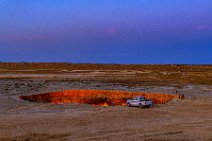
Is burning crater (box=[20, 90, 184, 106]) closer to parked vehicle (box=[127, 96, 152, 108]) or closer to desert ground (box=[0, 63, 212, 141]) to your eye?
desert ground (box=[0, 63, 212, 141])

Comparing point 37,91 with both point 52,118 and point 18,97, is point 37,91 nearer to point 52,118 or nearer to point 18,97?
point 18,97

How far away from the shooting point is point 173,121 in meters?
23.6

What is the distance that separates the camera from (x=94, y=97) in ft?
127

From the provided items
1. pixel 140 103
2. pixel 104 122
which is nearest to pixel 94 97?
pixel 140 103

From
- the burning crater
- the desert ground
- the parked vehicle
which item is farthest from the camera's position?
the burning crater

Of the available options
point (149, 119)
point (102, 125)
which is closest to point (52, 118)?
point (102, 125)

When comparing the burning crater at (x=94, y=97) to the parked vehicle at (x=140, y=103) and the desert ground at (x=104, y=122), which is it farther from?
the parked vehicle at (x=140, y=103)

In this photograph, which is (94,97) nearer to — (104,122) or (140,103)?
(140,103)

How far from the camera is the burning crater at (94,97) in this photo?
121 ft

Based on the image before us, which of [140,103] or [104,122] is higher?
[140,103]

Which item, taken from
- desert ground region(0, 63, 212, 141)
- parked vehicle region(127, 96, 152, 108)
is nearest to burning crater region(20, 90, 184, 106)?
desert ground region(0, 63, 212, 141)

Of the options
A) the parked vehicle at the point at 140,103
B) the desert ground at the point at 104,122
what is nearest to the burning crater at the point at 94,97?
the desert ground at the point at 104,122

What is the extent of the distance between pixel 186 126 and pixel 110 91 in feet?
57.9

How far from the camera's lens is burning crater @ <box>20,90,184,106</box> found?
36.8 metres
